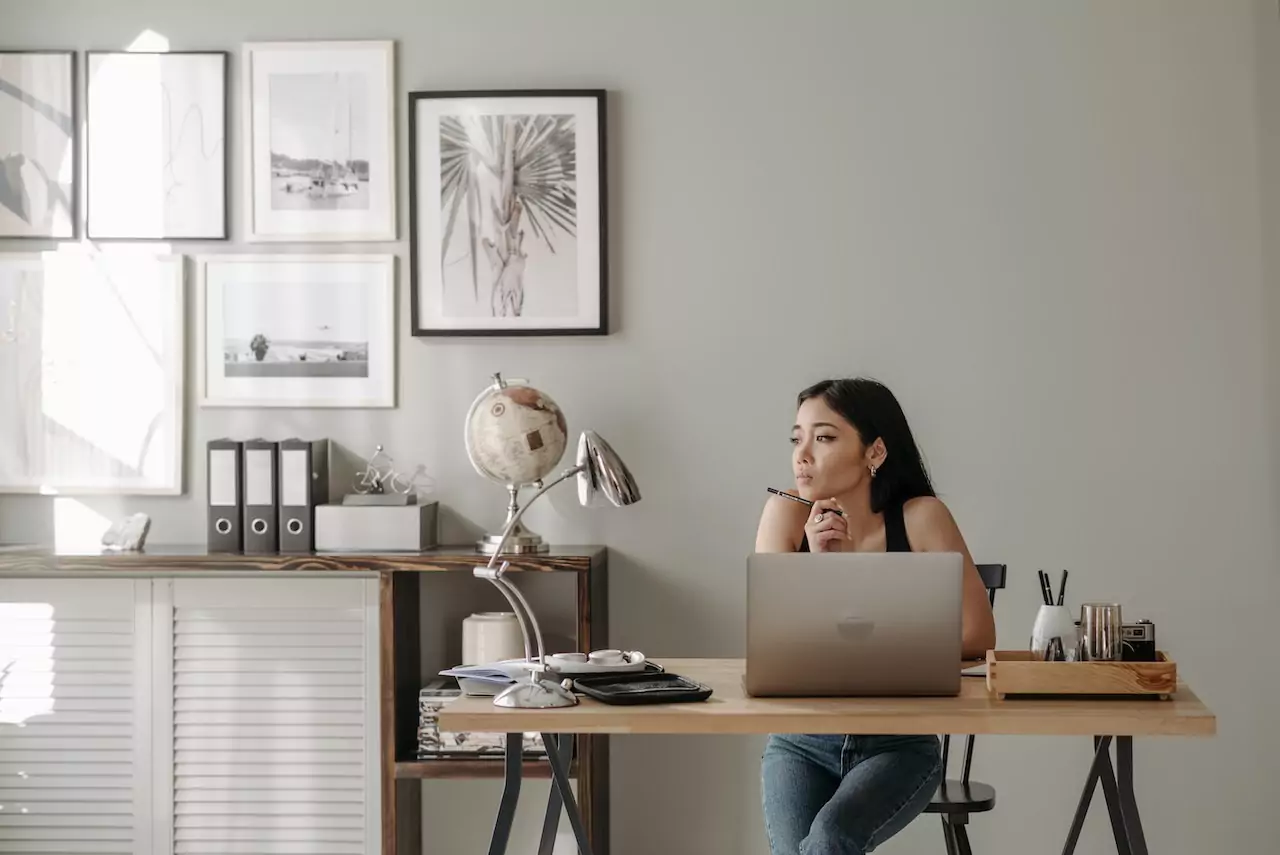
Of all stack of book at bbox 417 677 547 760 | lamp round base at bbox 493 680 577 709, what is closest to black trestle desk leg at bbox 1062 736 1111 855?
lamp round base at bbox 493 680 577 709

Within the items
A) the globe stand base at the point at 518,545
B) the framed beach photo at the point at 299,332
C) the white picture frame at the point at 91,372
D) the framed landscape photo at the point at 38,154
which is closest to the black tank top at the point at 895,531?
the globe stand base at the point at 518,545

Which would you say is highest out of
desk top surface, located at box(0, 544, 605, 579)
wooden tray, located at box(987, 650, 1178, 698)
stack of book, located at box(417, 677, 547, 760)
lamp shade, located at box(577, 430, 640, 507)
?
lamp shade, located at box(577, 430, 640, 507)

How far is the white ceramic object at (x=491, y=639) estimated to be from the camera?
333 centimetres

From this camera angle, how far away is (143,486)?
362cm

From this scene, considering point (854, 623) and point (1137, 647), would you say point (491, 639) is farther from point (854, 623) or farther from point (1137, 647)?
point (1137, 647)

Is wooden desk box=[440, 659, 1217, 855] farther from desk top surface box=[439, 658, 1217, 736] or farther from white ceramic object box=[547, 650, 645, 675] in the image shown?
white ceramic object box=[547, 650, 645, 675]

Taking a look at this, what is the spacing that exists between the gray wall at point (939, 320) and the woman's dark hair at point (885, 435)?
0.89m

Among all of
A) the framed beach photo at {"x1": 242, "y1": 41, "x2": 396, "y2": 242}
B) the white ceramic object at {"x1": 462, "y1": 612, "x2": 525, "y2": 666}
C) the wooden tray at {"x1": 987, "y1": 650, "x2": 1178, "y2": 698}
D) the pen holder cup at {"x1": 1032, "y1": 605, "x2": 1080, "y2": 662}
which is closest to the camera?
the wooden tray at {"x1": 987, "y1": 650, "x2": 1178, "y2": 698}

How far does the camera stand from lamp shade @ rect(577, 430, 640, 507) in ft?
7.72

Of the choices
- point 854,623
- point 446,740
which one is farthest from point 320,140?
point 854,623

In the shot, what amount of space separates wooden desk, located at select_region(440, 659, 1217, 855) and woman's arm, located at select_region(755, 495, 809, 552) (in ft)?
1.87

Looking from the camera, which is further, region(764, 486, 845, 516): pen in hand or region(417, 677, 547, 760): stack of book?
region(417, 677, 547, 760): stack of book

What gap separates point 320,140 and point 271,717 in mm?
1572

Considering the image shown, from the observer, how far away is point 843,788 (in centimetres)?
223
